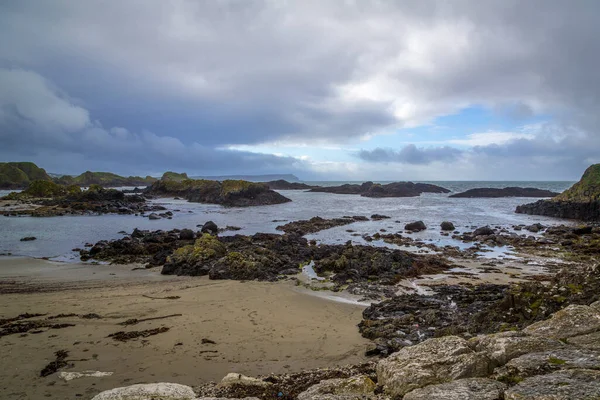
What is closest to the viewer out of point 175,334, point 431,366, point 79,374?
point 431,366

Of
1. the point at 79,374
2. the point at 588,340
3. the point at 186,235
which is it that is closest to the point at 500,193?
the point at 186,235

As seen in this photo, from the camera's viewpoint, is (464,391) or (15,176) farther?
(15,176)

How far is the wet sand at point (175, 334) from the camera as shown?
6832 millimetres

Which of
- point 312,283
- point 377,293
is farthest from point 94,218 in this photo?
point 377,293

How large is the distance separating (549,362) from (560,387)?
774mm

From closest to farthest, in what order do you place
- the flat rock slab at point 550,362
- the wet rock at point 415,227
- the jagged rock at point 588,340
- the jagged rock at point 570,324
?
the flat rock slab at point 550,362 → the jagged rock at point 588,340 → the jagged rock at point 570,324 → the wet rock at point 415,227

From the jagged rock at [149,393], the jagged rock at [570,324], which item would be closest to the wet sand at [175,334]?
the jagged rock at [149,393]

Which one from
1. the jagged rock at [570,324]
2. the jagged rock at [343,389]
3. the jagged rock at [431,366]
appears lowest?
the jagged rock at [343,389]

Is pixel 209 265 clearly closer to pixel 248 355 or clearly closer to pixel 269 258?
pixel 269 258

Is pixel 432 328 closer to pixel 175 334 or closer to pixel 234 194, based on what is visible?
pixel 175 334

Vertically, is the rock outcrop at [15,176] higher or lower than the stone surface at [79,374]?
higher

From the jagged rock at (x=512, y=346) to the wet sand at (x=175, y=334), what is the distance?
3.38 meters

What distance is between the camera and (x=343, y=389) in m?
4.62

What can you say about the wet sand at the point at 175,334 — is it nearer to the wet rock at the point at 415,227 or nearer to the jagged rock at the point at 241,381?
the jagged rock at the point at 241,381
